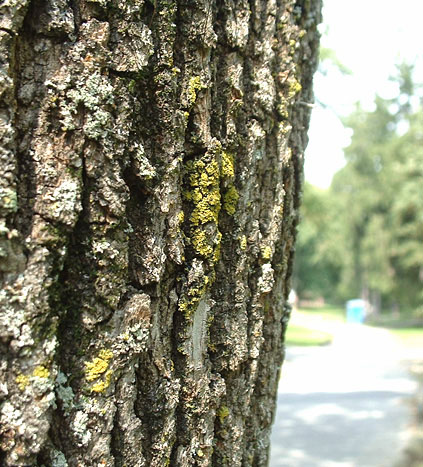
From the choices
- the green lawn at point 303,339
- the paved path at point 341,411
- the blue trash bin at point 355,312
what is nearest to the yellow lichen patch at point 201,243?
the paved path at point 341,411

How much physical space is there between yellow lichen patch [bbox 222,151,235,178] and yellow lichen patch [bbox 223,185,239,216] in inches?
1.6

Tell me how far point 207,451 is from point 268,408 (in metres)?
0.41

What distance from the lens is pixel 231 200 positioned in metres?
1.60

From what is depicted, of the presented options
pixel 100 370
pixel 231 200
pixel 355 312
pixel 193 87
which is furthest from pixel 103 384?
pixel 355 312

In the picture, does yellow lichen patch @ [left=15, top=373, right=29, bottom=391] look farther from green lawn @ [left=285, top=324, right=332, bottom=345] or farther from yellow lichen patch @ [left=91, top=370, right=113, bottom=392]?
green lawn @ [left=285, top=324, right=332, bottom=345]

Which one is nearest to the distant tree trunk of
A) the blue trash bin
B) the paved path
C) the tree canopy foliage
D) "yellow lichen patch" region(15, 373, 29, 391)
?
"yellow lichen patch" region(15, 373, 29, 391)

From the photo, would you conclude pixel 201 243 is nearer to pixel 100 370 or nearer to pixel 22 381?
pixel 100 370

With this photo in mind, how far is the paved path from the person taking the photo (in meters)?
6.98

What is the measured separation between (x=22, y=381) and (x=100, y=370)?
7.6 inches

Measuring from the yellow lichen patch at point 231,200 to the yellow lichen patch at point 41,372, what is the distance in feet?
2.31

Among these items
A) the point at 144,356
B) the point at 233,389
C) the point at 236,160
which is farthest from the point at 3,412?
the point at 236,160

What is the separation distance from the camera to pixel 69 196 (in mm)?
1159

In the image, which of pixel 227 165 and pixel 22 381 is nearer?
pixel 22 381

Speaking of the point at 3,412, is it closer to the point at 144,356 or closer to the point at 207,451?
the point at 144,356
